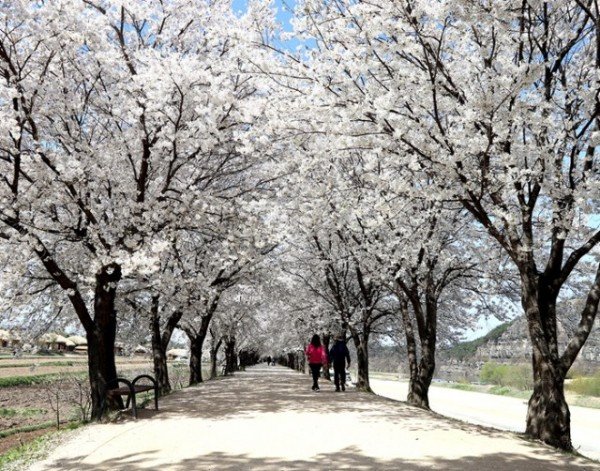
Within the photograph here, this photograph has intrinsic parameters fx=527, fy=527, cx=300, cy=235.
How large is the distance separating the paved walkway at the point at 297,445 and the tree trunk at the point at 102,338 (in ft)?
5.04

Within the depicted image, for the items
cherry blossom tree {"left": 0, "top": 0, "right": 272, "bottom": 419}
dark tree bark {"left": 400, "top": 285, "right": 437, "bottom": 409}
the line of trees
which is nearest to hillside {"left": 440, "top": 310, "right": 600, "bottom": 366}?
the line of trees

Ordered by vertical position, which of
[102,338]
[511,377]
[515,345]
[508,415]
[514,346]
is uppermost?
[102,338]

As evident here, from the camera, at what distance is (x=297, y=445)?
7449mm

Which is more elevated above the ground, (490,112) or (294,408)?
(490,112)

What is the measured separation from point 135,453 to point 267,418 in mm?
3577

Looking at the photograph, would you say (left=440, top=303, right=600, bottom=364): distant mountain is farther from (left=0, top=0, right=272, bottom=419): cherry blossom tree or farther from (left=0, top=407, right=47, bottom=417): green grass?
(left=0, top=407, right=47, bottom=417): green grass

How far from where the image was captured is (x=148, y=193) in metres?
13.3

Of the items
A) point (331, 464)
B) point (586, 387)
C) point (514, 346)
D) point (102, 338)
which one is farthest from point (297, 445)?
point (514, 346)

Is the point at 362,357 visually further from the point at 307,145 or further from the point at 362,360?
the point at 307,145

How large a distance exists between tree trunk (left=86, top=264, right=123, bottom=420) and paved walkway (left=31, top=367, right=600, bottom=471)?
154cm

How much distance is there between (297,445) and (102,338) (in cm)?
651

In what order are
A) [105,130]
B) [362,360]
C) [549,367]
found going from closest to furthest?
[549,367]
[105,130]
[362,360]

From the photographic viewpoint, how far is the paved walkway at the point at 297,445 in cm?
641

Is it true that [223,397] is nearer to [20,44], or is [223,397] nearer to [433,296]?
[433,296]
